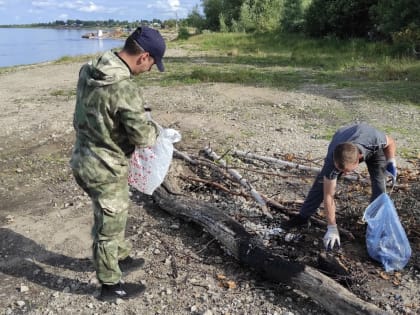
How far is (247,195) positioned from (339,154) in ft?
4.59

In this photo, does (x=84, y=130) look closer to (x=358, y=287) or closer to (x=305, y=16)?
(x=358, y=287)

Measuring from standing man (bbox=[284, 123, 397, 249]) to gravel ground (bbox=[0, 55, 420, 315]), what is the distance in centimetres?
25

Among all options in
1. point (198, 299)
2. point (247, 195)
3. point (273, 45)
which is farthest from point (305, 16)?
point (198, 299)

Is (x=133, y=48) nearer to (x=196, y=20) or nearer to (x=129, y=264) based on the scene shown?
(x=129, y=264)

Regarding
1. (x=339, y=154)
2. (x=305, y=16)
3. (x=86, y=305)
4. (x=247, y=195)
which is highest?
(x=305, y=16)

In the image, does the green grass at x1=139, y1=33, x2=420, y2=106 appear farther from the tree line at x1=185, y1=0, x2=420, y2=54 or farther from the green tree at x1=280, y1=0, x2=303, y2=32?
the green tree at x1=280, y1=0, x2=303, y2=32

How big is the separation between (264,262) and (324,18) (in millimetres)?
19340

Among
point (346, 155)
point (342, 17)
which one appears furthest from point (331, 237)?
point (342, 17)

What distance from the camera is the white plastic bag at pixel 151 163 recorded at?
9.61ft

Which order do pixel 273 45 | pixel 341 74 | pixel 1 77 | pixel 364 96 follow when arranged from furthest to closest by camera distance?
pixel 273 45 < pixel 1 77 < pixel 341 74 < pixel 364 96

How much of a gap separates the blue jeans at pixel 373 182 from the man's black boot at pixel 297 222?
2.9 inches

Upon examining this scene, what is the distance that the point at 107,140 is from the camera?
2.48 m

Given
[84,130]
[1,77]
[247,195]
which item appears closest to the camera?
[84,130]

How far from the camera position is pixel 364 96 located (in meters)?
8.51
